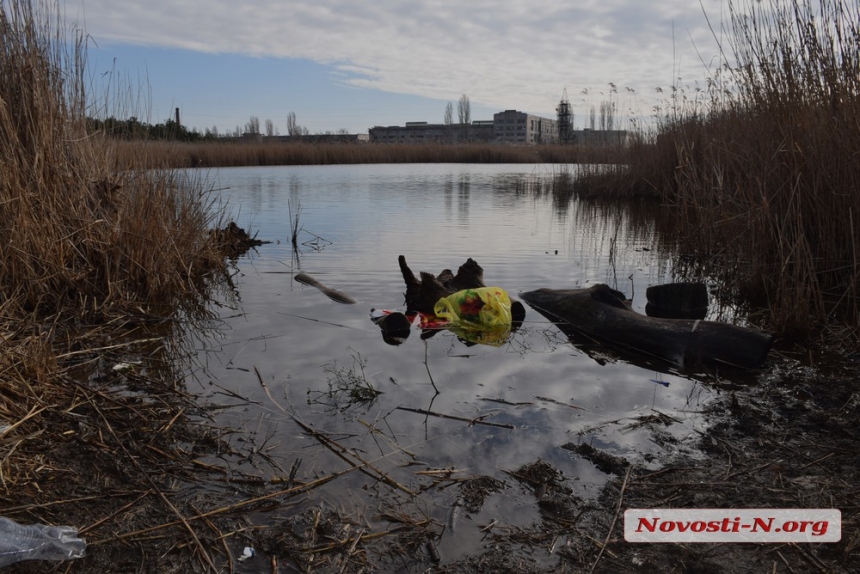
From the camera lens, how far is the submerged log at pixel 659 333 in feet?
14.3

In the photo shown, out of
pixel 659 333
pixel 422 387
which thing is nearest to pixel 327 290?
pixel 422 387

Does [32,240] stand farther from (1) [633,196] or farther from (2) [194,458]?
(1) [633,196]

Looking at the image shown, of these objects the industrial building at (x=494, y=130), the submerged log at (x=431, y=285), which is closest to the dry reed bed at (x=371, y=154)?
the submerged log at (x=431, y=285)

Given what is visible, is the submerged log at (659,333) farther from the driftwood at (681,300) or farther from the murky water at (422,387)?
the driftwood at (681,300)

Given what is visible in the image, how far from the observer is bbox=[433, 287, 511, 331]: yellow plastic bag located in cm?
564

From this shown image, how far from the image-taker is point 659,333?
4.72m

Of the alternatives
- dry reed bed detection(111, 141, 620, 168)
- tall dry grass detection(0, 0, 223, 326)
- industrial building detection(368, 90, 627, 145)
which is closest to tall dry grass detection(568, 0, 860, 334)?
tall dry grass detection(0, 0, 223, 326)

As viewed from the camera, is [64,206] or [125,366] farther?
[64,206]

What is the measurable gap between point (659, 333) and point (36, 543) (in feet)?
13.0

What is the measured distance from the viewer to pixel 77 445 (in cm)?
301

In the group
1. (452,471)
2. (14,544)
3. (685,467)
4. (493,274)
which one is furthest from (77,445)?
(493,274)

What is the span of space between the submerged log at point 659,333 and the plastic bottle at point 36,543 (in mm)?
3783

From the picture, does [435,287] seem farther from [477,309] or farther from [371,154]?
[371,154]

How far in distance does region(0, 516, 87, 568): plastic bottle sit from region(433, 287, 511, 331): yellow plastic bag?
3.74 meters
